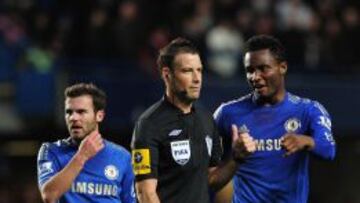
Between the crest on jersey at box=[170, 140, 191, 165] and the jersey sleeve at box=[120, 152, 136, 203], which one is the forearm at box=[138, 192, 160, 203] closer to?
the crest on jersey at box=[170, 140, 191, 165]

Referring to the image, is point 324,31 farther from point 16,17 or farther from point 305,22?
point 16,17

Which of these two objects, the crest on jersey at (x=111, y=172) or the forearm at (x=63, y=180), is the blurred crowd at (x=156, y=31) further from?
the forearm at (x=63, y=180)

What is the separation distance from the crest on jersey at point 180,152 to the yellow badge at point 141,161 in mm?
184

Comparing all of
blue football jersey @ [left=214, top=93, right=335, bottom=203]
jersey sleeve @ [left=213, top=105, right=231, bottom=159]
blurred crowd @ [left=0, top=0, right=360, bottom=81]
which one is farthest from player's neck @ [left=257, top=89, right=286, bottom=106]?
blurred crowd @ [left=0, top=0, right=360, bottom=81]

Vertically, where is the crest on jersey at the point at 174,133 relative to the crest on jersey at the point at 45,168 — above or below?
above

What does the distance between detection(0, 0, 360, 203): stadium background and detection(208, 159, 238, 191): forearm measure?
8.05 meters

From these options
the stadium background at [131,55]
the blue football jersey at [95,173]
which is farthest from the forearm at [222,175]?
the stadium background at [131,55]

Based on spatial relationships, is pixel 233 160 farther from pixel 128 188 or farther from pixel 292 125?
pixel 128 188

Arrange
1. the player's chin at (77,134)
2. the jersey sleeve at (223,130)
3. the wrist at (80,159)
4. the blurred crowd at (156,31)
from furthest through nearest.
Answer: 1. the blurred crowd at (156,31)
2. the jersey sleeve at (223,130)
3. the player's chin at (77,134)
4. the wrist at (80,159)

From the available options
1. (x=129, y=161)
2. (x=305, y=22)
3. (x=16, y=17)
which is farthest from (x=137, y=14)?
(x=129, y=161)

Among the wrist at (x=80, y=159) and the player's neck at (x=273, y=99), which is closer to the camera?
the wrist at (x=80, y=159)

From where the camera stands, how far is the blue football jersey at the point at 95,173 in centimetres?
764

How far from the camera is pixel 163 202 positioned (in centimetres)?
720

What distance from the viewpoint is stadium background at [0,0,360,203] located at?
614 inches
